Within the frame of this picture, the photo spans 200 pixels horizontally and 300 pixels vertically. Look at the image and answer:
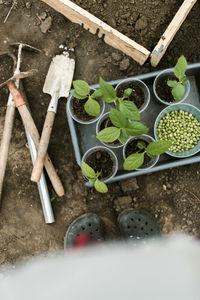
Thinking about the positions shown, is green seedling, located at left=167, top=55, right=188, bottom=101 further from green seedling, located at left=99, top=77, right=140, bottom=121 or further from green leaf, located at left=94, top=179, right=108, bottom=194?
green leaf, located at left=94, top=179, right=108, bottom=194

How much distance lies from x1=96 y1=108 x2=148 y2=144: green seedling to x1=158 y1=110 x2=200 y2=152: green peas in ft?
1.24

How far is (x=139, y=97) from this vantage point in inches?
67.6

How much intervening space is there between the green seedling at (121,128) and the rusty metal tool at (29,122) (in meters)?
0.48

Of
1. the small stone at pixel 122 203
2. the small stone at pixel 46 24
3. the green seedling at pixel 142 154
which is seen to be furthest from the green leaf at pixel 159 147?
the small stone at pixel 46 24

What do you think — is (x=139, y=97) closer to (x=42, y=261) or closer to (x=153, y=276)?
(x=153, y=276)

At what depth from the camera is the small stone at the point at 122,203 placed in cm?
189

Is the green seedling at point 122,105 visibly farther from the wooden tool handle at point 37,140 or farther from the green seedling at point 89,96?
the wooden tool handle at point 37,140

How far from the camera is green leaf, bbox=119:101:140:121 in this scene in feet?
4.54

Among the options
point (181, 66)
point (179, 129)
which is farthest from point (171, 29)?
point (179, 129)

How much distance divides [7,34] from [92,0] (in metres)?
0.56

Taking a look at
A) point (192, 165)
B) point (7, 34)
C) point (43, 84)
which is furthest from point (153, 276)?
point (7, 34)

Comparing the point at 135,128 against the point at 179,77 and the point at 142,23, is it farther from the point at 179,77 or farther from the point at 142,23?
the point at 142,23

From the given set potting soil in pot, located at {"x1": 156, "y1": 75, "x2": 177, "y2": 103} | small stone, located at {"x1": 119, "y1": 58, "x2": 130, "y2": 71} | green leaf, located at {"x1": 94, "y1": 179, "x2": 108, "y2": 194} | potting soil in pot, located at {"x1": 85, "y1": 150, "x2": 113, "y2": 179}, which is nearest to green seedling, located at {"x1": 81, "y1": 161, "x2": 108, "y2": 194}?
green leaf, located at {"x1": 94, "y1": 179, "x2": 108, "y2": 194}

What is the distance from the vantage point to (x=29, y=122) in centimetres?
172
